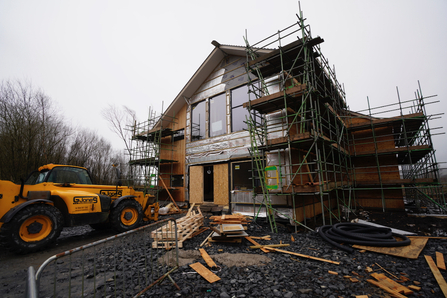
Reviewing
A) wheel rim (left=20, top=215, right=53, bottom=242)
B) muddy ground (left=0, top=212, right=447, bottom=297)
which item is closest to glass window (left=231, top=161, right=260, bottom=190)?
muddy ground (left=0, top=212, right=447, bottom=297)

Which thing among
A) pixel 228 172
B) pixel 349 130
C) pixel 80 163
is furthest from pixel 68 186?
pixel 80 163

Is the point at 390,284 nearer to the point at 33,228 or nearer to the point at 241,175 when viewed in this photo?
the point at 241,175

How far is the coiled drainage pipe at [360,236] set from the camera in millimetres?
5508

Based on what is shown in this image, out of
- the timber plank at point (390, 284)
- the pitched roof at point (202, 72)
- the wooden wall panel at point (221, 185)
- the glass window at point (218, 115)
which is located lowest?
the timber plank at point (390, 284)

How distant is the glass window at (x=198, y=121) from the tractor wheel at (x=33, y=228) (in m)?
9.35

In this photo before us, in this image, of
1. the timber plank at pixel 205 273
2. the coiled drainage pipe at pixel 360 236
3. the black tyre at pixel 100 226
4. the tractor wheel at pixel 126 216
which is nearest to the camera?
the timber plank at pixel 205 273

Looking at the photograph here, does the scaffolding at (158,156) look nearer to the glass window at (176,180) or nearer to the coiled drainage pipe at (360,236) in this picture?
the glass window at (176,180)

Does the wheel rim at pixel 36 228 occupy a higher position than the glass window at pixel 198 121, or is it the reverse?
the glass window at pixel 198 121

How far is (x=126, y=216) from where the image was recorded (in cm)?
802

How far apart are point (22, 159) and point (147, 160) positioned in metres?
8.23

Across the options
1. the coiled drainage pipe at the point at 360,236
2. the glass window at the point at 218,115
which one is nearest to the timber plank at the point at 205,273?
the coiled drainage pipe at the point at 360,236

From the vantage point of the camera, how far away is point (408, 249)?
17.3 feet

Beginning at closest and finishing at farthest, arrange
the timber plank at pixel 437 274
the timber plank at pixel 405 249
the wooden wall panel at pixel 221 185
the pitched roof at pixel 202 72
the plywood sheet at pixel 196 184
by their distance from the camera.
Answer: the timber plank at pixel 437 274, the timber plank at pixel 405 249, the wooden wall panel at pixel 221 185, the pitched roof at pixel 202 72, the plywood sheet at pixel 196 184

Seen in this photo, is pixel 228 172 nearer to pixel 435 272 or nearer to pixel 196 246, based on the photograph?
pixel 196 246
